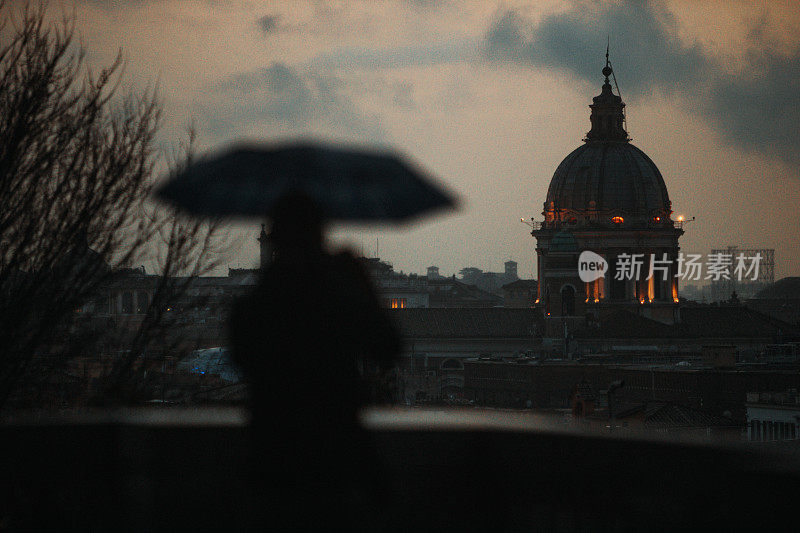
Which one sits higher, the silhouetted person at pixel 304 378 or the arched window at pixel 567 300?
the arched window at pixel 567 300

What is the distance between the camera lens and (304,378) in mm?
6324

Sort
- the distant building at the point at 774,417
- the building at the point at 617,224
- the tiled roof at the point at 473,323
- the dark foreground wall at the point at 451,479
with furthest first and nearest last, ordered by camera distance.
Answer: the building at the point at 617,224
the tiled roof at the point at 473,323
the distant building at the point at 774,417
the dark foreground wall at the point at 451,479

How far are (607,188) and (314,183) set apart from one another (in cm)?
12446

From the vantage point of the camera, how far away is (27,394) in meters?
15.3

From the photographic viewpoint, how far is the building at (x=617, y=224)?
12650 cm

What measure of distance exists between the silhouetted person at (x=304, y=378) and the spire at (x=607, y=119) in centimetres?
13046

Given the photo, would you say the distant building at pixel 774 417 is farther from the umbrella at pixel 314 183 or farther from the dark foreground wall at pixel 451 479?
the dark foreground wall at pixel 451 479

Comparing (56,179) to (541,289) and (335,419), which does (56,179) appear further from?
(541,289)

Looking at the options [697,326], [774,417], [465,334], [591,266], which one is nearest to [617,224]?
[591,266]

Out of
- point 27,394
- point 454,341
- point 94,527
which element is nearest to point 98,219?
point 27,394

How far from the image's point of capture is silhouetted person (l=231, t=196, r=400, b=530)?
20.7ft

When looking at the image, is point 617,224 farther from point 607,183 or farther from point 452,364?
point 452,364

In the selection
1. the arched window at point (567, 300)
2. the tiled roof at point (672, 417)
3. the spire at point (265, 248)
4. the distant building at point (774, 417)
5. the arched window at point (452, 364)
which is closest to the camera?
the spire at point (265, 248)

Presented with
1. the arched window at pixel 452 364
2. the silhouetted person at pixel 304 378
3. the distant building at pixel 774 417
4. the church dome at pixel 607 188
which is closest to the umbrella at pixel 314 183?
the silhouetted person at pixel 304 378
